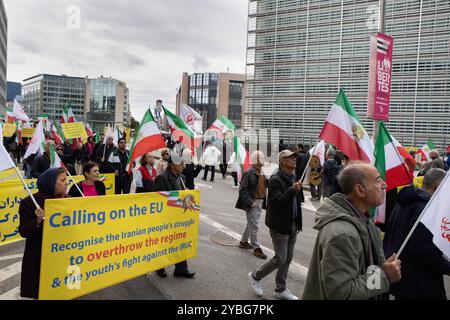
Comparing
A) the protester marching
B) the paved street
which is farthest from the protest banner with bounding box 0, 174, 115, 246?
the paved street

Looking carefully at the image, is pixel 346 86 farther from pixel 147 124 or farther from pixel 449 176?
pixel 449 176

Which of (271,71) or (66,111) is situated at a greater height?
(271,71)

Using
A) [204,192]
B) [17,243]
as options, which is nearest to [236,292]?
[17,243]

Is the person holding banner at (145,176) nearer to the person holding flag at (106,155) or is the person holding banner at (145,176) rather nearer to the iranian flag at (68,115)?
the person holding flag at (106,155)

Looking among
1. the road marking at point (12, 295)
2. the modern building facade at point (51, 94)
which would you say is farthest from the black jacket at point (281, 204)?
the modern building facade at point (51, 94)

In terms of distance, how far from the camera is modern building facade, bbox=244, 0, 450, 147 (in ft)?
99.0

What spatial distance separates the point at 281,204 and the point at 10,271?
A: 12.9 feet

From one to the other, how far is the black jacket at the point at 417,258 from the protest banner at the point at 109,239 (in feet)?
8.84

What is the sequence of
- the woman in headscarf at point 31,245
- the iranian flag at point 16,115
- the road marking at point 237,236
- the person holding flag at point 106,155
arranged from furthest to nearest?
the iranian flag at point 16,115 → the person holding flag at point 106,155 → the road marking at point 237,236 → the woman in headscarf at point 31,245

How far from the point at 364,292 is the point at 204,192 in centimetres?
1125

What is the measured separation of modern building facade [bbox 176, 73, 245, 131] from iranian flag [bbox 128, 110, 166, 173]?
3353 inches

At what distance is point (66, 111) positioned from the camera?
1445cm

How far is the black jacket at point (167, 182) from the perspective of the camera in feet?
16.8

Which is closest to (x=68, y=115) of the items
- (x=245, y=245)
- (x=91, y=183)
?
(x=91, y=183)
